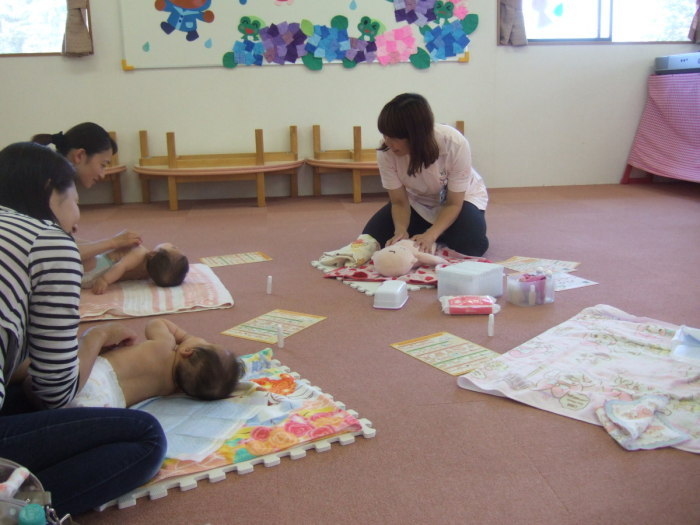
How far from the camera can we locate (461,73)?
514 centimetres

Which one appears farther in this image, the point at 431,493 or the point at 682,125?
the point at 682,125

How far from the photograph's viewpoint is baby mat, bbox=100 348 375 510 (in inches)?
51.1

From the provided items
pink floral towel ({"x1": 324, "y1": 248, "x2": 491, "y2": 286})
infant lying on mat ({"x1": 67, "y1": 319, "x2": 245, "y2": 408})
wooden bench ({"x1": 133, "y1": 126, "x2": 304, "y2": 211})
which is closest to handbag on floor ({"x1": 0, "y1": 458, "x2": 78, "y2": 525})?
infant lying on mat ({"x1": 67, "y1": 319, "x2": 245, "y2": 408})

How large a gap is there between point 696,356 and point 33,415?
1.55 m

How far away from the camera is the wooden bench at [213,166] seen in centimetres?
457

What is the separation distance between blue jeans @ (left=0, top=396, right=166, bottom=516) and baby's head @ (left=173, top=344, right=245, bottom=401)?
0.31 m

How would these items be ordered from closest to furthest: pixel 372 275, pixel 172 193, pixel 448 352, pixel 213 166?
1. pixel 448 352
2. pixel 372 275
3. pixel 172 193
4. pixel 213 166

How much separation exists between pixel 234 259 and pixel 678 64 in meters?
3.76

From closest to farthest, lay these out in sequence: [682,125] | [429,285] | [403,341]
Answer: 1. [403,341]
2. [429,285]
3. [682,125]

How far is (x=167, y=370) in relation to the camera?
5.17 feet

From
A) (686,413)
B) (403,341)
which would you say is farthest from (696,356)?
(403,341)

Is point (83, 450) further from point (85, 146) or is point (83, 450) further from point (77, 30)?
point (77, 30)

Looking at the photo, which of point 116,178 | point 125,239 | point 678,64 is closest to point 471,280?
point 125,239

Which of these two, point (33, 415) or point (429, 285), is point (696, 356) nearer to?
point (429, 285)
